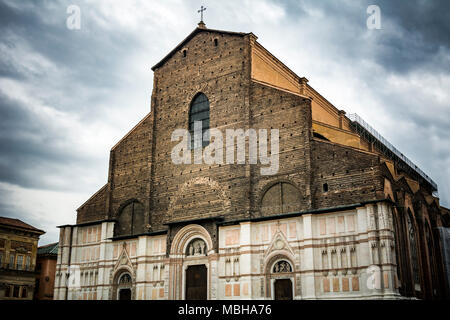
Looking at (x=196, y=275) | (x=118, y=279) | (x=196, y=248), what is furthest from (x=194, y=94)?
(x=118, y=279)

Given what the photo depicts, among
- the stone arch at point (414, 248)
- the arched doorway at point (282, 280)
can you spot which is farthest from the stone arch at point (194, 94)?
the stone arch at point (414, 248)

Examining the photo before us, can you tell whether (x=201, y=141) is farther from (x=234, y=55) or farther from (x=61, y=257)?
(x=61, y=257)

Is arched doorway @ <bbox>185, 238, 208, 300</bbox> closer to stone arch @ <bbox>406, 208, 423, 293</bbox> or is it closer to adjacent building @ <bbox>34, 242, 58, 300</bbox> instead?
stone arch @ <bbox>406, 208, 423, 293</bbox>

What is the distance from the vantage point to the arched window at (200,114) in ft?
73.9

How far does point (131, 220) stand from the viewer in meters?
23.6

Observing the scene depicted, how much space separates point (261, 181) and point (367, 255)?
531 centimetres

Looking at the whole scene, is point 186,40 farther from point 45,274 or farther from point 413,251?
point 45,274

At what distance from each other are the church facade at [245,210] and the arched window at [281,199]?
41 mm

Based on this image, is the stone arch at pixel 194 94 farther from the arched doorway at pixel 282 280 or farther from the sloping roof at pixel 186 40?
the arched doorway at pixel 282 280

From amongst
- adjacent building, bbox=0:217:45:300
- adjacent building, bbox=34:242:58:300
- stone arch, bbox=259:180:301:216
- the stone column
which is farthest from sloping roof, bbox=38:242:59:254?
the stone column

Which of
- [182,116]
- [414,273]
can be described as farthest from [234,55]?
[414,273]

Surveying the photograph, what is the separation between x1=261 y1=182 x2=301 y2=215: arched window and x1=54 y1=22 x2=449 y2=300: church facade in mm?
41

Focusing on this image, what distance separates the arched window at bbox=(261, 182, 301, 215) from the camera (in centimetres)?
1923

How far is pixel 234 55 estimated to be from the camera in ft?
74.1
